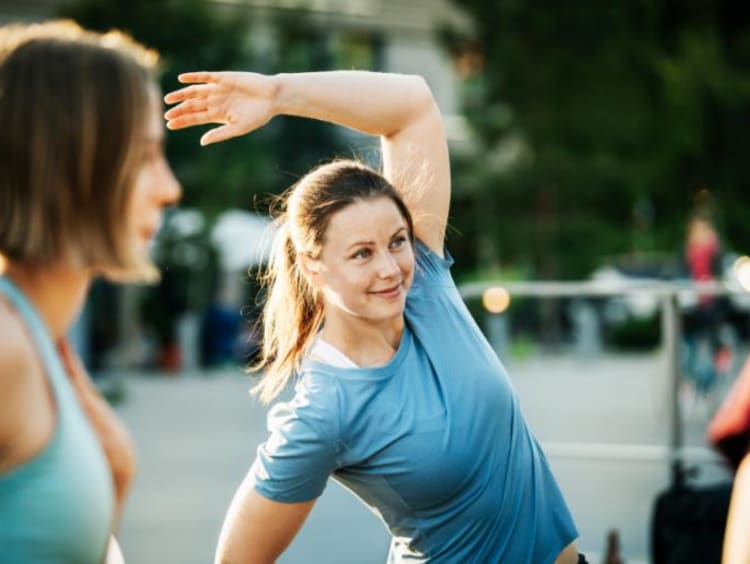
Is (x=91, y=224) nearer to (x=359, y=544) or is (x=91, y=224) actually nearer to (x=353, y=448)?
(x=353, y=448)

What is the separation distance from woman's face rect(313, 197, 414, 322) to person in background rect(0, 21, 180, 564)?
0.74 meters

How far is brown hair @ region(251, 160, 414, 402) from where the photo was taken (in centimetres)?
247

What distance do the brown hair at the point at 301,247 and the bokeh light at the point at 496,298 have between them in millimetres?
3843

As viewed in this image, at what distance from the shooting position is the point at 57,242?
64.3 inches

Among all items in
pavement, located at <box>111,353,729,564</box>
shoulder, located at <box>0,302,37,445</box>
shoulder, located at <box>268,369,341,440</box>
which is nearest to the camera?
shoulder, located at <box>0,302,37,445</box>

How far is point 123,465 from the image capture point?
180 centimetres

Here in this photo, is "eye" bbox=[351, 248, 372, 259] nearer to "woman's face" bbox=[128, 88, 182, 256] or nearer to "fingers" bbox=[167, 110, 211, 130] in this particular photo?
"fingers" bbox=[167, 110, 211, 130]

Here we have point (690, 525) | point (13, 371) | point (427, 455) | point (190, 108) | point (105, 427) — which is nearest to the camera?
point (13, 371)

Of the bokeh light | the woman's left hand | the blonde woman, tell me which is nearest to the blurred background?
the bokeh light

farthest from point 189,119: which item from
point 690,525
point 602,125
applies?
point 602,125

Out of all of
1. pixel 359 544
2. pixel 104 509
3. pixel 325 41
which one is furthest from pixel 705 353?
pixel 325 41

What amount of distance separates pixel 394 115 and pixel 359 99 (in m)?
0.09

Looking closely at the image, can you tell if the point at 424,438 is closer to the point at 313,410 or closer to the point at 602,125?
the point at 313,410

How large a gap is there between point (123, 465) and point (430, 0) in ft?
104
